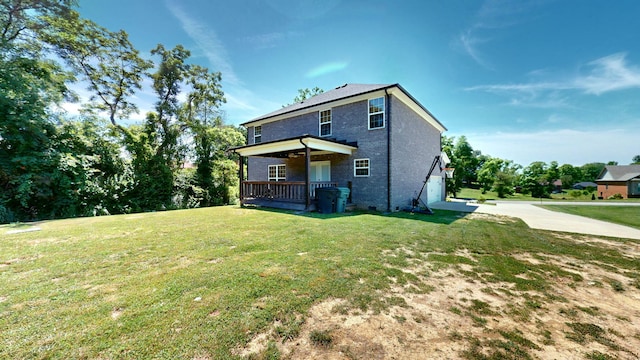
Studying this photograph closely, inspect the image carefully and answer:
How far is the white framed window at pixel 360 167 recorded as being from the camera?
37.4 feet

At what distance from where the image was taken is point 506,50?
11.8 meters

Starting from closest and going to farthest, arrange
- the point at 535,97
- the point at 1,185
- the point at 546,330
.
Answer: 1. the point at 546,330
2. the point at 1,185
3. the point at 535,97

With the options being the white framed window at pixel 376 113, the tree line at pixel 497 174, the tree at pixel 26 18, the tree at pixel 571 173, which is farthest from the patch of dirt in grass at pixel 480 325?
the tree at pixel 571 173

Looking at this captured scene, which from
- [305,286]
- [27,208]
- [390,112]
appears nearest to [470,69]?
[390,112]

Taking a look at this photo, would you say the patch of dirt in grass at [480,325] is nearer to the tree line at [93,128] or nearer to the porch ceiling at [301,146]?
the porch ceiling at [301,146]

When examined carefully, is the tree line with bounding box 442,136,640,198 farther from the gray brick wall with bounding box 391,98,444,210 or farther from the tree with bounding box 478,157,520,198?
the gray brick wall with bounding box 391,98,444,210

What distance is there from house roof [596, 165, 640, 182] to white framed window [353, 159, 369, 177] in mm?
48247

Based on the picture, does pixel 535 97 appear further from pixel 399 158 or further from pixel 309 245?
pixel 309 245

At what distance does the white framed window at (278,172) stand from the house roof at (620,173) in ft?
169

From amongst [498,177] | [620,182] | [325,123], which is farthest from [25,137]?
[620,182]

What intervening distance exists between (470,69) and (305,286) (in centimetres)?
1755

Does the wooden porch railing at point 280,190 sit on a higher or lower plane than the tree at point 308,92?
lower

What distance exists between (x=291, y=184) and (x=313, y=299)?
8.54 meters

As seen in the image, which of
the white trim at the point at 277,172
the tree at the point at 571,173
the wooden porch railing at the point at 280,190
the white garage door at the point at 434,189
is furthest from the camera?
the tree at the point at 571,173
